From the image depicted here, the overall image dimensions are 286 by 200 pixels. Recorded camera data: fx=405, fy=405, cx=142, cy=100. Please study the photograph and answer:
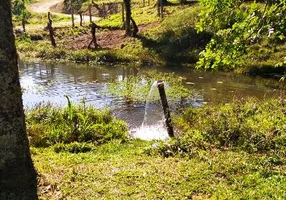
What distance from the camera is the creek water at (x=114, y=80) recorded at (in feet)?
59.9

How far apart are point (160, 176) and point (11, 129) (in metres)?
2.76

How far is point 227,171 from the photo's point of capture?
24.9 ft

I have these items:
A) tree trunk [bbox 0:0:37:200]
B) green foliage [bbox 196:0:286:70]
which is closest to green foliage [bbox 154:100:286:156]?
green foliage [bbox 196:0:286:70]

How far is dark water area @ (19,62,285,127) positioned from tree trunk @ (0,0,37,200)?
890cm

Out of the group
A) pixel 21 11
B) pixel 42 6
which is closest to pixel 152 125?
pixel 21 11

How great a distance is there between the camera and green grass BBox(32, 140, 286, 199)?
6.61 m

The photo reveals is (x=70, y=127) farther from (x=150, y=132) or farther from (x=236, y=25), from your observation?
(x=236, y=25)

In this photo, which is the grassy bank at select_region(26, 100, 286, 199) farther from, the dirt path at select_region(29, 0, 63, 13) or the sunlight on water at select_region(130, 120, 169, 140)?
the dirt path at select_region(29, 0, 63, 13)

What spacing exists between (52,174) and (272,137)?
5.37 meters

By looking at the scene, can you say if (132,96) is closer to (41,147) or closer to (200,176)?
(41,147)

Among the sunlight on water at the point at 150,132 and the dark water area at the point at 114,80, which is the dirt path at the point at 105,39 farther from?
the sunlight on water at the point at 150,132

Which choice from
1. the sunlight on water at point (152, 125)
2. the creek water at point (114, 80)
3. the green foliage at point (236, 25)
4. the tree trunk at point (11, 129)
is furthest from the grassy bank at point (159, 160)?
the creek water at point (114, 80)

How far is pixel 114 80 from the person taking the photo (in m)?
24.8

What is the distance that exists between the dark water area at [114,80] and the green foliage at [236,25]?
25.2 feet
